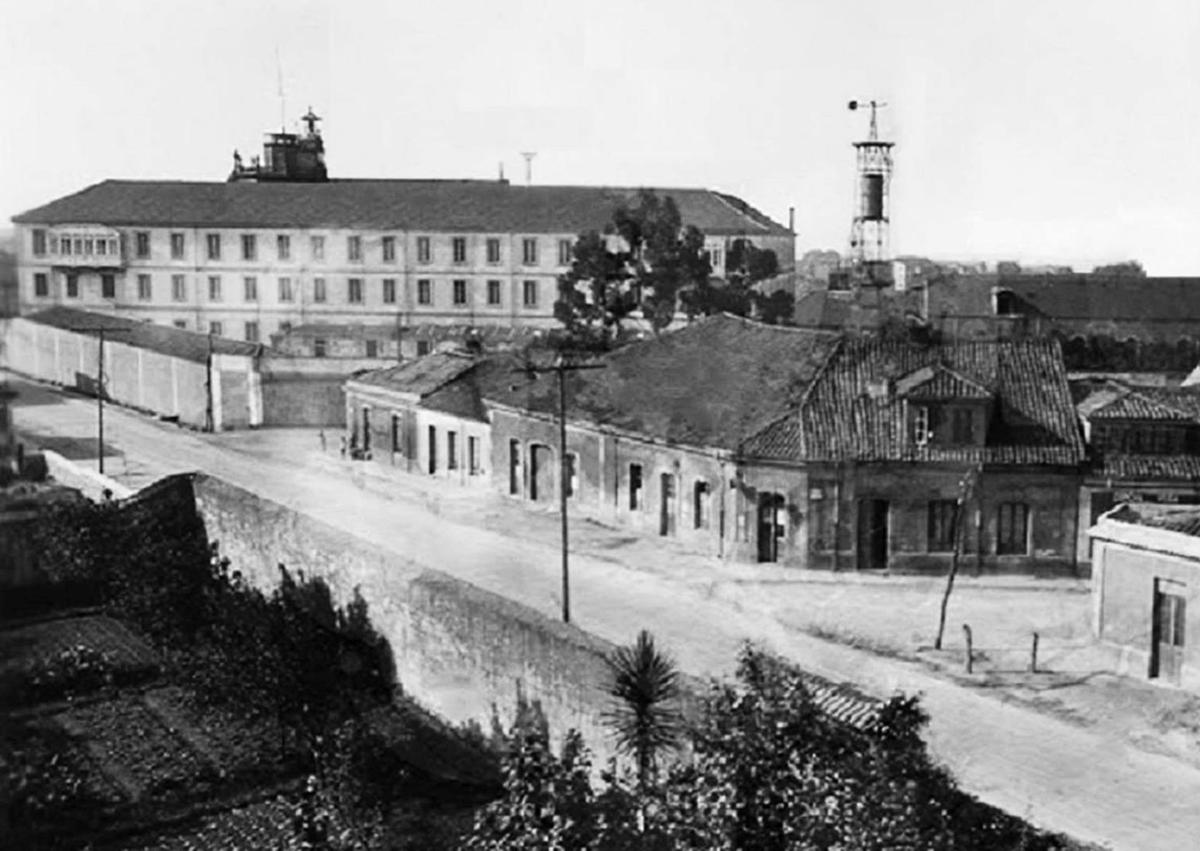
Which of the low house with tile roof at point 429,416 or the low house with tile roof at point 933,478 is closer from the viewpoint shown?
the low house with tile roof at point 933,478

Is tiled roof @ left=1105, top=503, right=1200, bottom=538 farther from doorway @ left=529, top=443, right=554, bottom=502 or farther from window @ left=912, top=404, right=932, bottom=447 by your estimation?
doorway @ left=529, top=443, right=554, bottom=502

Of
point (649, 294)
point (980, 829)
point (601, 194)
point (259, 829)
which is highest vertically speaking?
point (601, 194)

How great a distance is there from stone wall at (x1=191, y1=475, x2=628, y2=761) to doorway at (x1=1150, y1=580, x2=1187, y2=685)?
557cm

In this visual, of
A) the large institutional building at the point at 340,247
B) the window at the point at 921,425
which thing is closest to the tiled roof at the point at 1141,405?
the window at the point at 921,425

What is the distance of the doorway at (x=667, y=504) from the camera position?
1972 cm

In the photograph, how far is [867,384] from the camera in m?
19.0

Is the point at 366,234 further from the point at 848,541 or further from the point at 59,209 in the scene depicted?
the point at 848,541

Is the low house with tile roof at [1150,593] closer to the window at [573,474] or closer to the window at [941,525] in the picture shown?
the window at [941,525]

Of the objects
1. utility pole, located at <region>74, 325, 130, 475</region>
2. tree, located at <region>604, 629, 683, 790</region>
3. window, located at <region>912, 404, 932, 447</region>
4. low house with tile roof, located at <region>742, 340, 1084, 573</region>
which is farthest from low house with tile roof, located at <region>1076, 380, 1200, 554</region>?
utility pole, located at <region>74, 325, 130, 475</region>

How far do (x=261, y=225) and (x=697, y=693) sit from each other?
22727 millimetres

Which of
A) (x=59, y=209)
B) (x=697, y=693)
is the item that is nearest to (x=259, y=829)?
(x=697, y=693)

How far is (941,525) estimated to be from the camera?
→ 17.9 m

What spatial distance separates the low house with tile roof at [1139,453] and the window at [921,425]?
200 centimetres

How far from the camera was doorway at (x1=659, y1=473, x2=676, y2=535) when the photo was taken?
64.7 feet
